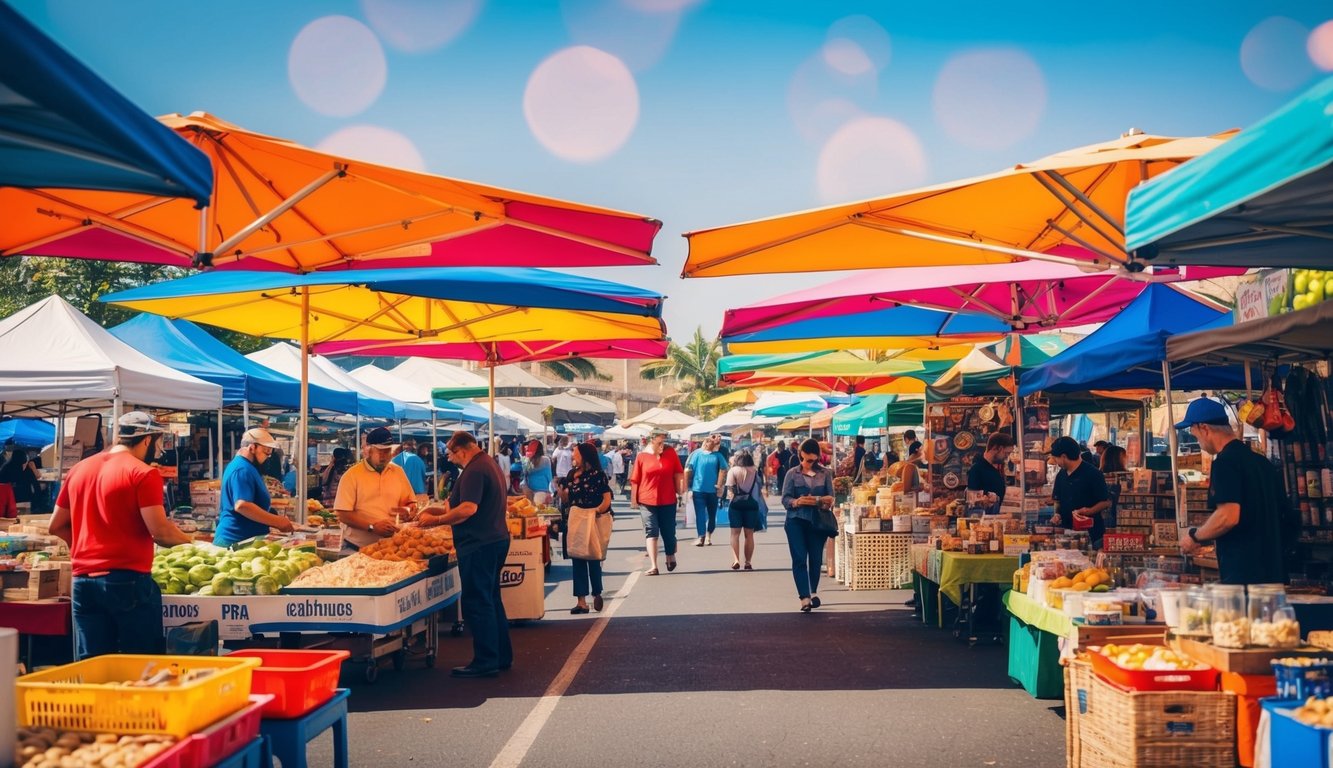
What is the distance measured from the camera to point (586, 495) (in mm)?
11750

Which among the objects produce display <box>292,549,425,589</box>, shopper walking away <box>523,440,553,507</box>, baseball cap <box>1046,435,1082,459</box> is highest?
baseball cap <box>1046,435,1082,459</box>

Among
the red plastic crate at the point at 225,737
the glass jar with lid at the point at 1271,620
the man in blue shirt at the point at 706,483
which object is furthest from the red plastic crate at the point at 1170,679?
the man in blue shirt at the point at 706,483

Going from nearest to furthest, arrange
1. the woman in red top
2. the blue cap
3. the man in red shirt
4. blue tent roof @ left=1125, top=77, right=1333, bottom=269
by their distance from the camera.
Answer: blue tent roof @ left=1125, top=77, right=1333, bottom=269 → the man in red shirt → the blue cap → the woman in red top

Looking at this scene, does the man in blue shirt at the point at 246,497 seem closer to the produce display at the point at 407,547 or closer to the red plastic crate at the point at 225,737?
the produce display at the point at 407,547

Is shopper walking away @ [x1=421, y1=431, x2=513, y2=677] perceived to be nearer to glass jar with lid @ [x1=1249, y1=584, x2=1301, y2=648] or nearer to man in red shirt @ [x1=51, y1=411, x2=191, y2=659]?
man in red shirt @ [x1=51, y1=411, x2=191, y2=659]

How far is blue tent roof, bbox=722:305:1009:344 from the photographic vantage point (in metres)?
12.5

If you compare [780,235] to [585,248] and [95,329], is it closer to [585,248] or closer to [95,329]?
[585,248]

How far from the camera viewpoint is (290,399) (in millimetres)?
16391

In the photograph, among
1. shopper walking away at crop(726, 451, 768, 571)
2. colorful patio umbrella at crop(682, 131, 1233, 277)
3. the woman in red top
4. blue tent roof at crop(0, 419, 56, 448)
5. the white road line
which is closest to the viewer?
the white road line

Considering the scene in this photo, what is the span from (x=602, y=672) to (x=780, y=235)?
3.77 m

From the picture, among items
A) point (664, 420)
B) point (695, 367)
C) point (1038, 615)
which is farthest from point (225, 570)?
point (695, 367)

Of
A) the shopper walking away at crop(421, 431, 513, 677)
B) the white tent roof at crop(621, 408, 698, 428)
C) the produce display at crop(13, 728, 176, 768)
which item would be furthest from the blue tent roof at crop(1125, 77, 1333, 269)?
the white tent roof at crop(621, 408, 698, 428)

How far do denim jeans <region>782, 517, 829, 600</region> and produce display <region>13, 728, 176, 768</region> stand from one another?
8.36 metres

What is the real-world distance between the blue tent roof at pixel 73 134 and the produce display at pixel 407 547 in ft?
16.4
